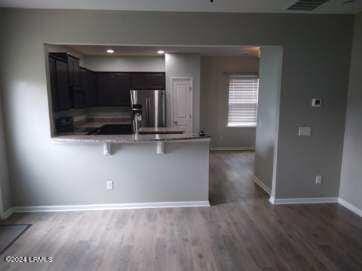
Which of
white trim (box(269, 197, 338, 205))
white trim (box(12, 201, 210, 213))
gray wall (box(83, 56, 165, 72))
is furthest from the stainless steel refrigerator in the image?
white trim (box(269, 197, 338, 205))

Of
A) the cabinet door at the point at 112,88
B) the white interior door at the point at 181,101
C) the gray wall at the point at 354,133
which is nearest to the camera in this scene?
the gray wall at the point at 354,133

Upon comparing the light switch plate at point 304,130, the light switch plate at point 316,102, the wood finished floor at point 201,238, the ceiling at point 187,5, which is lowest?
the wood finished floor at point 201,238

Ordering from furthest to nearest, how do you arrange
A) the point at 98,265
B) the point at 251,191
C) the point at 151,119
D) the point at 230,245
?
the point at 151,119
the point at 251,191
the point at 230,245
the point at 98,265

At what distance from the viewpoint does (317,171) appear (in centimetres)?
373

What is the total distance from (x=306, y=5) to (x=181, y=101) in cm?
383

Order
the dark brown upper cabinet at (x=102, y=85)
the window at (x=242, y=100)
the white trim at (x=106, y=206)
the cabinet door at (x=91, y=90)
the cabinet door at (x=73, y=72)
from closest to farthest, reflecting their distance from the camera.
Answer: the white trim at (x=106, y=206), the cabinet door at (x=73, y=72), the dark brown upper cabinet at (x=102, y=85), the cabinet door at (x=91, y=90), the window at (x=242, y=100)

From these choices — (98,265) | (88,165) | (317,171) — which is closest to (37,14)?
(88,165)

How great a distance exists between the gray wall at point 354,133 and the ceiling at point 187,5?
0.56 metres

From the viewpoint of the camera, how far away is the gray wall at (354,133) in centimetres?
338

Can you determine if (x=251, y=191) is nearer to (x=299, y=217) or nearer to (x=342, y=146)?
(x=299, y=217)

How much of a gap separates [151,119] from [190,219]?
346 cm

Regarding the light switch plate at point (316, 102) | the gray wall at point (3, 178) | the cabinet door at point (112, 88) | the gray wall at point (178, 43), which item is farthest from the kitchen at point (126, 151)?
the light switch plate at point (316, 102)

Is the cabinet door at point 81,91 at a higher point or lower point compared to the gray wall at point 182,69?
lower

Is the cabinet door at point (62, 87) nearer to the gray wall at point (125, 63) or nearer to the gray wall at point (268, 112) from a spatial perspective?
the gray wall at point (125, 63)
